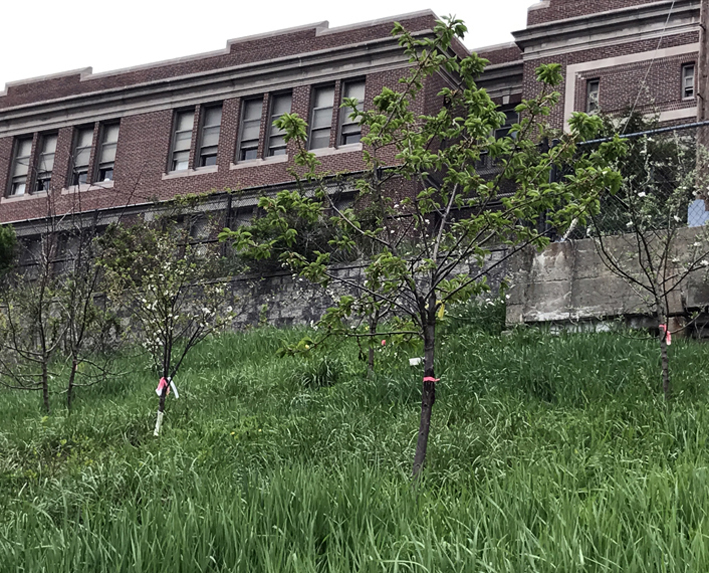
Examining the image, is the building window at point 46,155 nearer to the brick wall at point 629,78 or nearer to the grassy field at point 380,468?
the brick wall at point 629,78

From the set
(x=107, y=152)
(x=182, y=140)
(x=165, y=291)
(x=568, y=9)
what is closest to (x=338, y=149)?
(x=182, y=140)

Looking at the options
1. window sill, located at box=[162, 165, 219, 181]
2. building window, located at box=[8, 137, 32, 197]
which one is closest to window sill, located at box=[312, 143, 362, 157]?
window sill, located at box=[162, 165, 219, 181]

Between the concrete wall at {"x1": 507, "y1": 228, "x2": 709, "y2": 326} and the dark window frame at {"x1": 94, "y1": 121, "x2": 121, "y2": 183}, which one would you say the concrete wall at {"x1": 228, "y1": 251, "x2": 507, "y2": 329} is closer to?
the concrete wall at {"x1": 507, "y1": 228, "x2": 709, "y2": 326}

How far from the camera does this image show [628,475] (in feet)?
18.9

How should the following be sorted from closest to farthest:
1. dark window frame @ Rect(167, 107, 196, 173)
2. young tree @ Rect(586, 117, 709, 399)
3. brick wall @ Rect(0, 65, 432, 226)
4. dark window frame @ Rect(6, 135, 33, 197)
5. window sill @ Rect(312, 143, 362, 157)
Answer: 1. young tree @ Rect(586, 117, 709, 399)
2. window sill @ Rect(312, 143, 362, 157)
3. brick wall @ Rect(0, 65, 432, 226)
4. dark window frame @ Rect(167, 107, 196, 173)
5. dark window frame @ Rect(6, 135, 33, 197)

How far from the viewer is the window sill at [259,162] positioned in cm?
2783

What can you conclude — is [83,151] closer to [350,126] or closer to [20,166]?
[20,166]

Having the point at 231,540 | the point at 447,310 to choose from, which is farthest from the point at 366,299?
the point at 447,310

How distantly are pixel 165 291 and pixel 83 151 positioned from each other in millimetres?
21846

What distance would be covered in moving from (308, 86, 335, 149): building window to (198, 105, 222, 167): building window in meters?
3.53

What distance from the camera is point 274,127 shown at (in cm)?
→ 2883

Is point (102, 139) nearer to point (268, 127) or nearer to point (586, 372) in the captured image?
point (268, 127)

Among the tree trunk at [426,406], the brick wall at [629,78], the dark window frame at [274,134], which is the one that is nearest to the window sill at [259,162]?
the dark window frame at [274,134]

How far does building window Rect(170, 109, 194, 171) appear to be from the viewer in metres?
29.9
